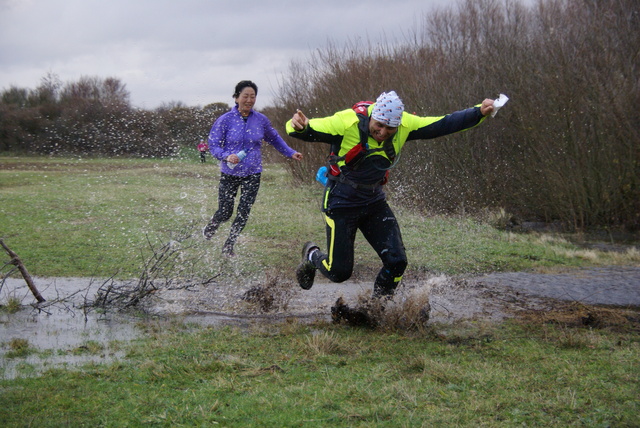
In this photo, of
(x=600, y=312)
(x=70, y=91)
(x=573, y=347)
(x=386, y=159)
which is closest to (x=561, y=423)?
(x=573, y=347)

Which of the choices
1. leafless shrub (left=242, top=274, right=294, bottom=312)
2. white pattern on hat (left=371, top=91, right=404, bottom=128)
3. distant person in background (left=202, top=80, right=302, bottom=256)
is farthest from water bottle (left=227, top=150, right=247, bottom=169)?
white pattern on hat (left=371, top=91, right=404, bottom=128)

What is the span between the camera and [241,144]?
912 centimetres

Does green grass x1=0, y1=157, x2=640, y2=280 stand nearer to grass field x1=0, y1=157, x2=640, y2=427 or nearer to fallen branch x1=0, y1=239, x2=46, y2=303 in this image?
grass field x1=0, y1=157, x2=640, y2=427

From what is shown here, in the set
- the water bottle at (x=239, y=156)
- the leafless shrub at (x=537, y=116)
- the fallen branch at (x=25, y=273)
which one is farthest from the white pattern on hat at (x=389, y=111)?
the leafless shrub at (x=537, y=116)

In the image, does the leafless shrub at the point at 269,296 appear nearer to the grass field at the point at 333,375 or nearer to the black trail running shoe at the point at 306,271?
the black trail running shoe at the point at 306,271

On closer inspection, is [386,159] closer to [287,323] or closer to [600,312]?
[287,323]

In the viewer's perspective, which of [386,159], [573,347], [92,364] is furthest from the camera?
[386,159]

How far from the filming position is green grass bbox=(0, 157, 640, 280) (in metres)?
9.40

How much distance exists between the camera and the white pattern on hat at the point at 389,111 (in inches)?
231

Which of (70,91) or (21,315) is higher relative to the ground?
(70,91)

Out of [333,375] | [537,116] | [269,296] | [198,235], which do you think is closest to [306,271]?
[269,296]

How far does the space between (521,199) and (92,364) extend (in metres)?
11.9

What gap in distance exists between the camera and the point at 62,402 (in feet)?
13.7

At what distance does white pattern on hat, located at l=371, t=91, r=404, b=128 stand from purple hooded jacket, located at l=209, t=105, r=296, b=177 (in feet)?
10.5
